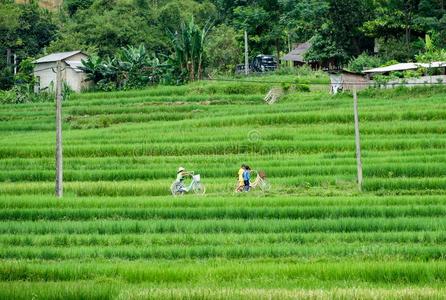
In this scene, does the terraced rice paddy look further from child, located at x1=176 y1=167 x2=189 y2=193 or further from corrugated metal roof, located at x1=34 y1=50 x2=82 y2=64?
corrugated metal roof, located at x1=34 y1=50 x2=82 y2=64

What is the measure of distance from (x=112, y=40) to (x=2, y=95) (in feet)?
30.2

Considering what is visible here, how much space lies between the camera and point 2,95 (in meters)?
41.1

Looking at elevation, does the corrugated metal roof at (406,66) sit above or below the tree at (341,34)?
below

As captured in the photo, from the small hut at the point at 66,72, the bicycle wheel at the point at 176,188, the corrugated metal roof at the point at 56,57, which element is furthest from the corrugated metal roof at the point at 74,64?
the bicycle wheel at the point at 176,188

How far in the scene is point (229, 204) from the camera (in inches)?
744

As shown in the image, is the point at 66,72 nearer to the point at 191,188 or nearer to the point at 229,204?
the point at 191,188

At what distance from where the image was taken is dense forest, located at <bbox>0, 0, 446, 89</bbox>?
39.8 metres

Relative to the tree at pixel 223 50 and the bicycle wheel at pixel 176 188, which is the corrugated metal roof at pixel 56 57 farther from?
the bicycle wheel at pixel 176 188

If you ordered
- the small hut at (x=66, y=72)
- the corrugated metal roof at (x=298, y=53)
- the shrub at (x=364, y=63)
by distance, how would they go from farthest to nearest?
the corrugated metal roof at (x=298, y=53) < the small hut at (x=66, y=72) < the shrub at (x=364, y=63)

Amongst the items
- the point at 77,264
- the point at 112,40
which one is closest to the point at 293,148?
the point at 77,264

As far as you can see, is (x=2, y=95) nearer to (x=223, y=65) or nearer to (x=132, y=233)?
(x=223, y=65)

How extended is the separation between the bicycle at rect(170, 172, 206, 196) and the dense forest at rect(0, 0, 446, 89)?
60.2 feet

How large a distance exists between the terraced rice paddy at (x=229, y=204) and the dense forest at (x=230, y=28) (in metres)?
7.09

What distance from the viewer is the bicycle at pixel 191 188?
21.0 meters
